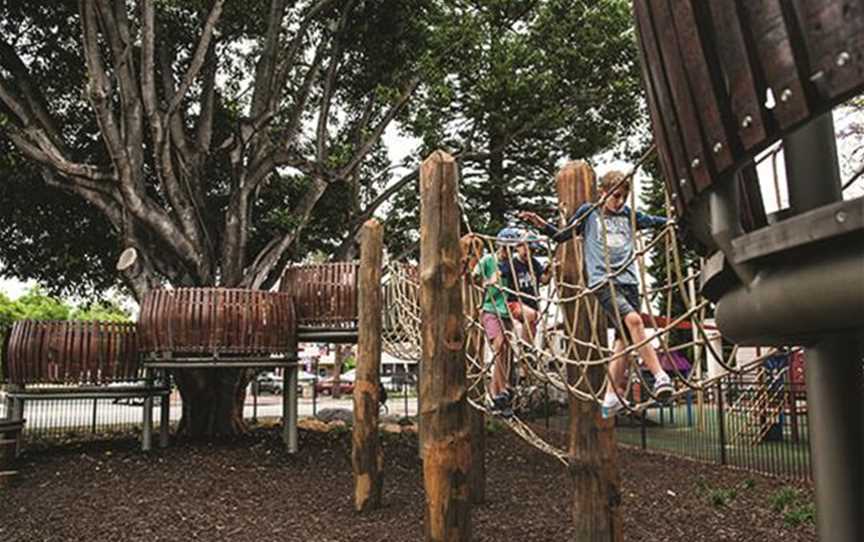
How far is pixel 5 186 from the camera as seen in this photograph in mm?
11875

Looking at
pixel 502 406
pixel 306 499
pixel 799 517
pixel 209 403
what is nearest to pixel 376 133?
pixel 209 403

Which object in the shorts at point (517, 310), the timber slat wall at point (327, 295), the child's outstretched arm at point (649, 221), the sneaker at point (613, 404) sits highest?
the timber slat wall at point (327, 295)

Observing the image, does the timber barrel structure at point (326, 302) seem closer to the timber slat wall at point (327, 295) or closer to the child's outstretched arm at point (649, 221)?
the timber slat wall at point (327, 295)

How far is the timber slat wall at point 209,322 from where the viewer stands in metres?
9.22

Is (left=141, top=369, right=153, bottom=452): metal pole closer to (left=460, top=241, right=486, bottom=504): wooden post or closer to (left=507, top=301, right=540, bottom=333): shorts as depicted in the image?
(left=460, top=241, right=486, bottom=504): wooden post

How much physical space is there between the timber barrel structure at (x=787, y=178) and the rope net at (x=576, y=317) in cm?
120

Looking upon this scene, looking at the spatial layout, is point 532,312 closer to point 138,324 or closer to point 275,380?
point 138,324

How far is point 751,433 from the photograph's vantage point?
12.1 metres

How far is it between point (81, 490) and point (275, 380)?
1285 inches

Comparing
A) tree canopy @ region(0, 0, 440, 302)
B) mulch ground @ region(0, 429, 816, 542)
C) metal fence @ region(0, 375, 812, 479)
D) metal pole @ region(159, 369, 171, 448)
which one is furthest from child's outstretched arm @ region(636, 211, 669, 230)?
metal pole @ region(159, 369, 171, 448)

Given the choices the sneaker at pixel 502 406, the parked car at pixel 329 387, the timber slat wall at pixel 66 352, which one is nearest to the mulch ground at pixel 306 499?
the timber slat wall at pixel 66 352

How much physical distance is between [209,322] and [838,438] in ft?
29.1

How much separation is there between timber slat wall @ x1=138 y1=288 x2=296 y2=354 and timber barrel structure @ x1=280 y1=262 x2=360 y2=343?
609 millimetres

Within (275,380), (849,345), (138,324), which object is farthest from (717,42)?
(275,380)
